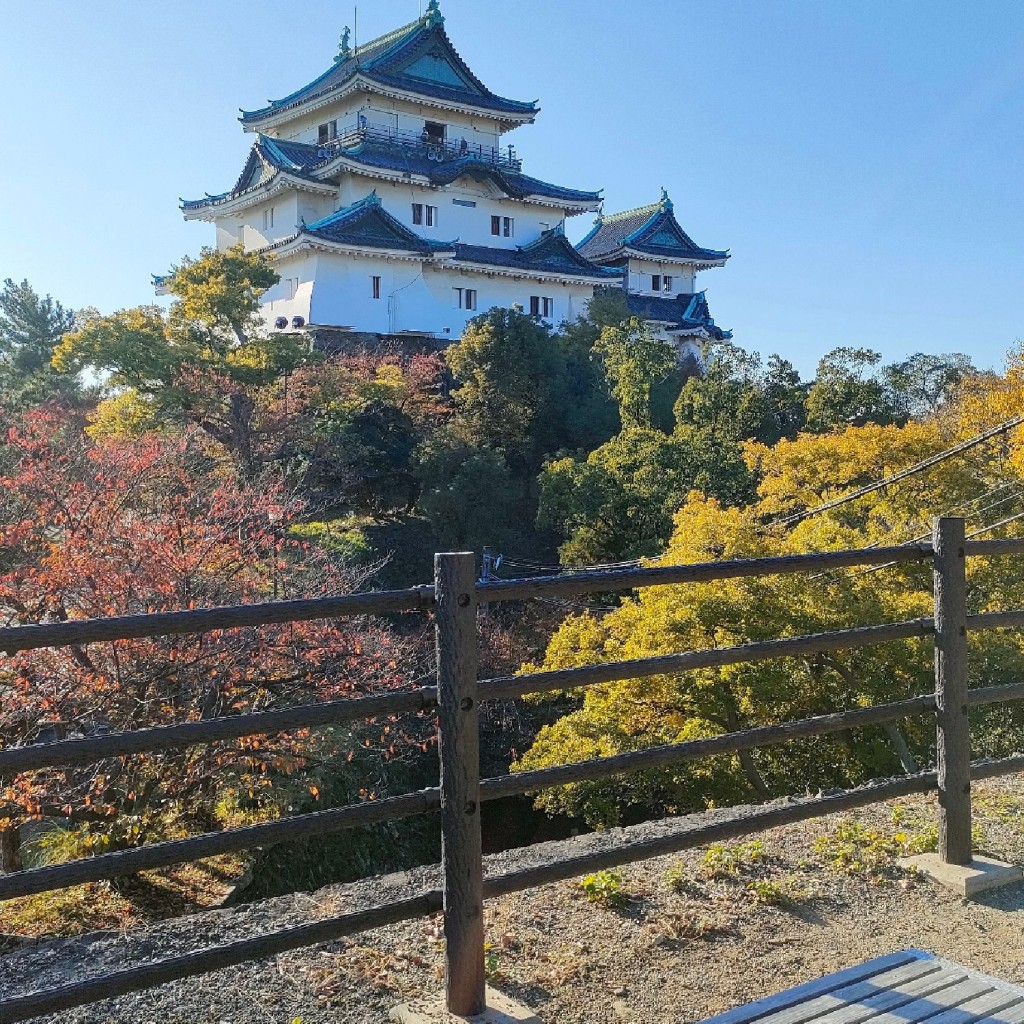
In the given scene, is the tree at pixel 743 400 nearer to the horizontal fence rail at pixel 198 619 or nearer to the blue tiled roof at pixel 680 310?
the blue tiled roof at pixel 680 310

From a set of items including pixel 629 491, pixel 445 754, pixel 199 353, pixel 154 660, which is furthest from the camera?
pixel 199 353

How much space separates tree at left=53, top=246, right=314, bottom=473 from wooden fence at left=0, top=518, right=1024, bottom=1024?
1637 cm

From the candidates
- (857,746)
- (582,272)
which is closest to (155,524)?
(857,746)

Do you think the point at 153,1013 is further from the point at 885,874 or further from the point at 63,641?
the point at 885,874

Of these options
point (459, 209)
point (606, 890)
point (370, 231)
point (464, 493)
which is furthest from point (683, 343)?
point (606, 890)

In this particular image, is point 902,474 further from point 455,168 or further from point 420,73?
point 420,73

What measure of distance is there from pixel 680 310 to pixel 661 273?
1880 mm

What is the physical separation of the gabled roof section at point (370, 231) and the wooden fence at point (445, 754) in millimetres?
26073

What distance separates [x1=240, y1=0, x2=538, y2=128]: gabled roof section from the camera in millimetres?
31594

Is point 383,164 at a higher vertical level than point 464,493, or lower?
higher

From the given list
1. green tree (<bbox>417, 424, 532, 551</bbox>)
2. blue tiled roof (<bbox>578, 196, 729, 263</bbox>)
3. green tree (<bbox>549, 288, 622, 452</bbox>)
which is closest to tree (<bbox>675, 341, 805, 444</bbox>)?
green tree (<bbox>549, 288, 622, 452</bbox>)

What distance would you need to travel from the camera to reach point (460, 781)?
7.80 ft

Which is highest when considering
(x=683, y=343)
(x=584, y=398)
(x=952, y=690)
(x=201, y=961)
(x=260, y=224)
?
(x=260, y=224)

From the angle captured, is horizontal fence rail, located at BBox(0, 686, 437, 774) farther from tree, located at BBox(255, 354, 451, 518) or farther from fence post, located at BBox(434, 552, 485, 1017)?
tree, located at BBox(255, 354, 451, 518)
